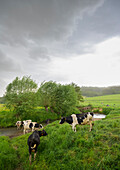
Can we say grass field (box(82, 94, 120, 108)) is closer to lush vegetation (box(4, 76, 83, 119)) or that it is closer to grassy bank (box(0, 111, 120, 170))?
lush vegetation (box(4, 76, 83, 119))

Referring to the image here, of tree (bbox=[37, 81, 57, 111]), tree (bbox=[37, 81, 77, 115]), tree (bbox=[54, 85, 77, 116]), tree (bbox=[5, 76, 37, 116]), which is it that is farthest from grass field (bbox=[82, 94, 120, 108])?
tree (bbox=[5, 76, 37, 116])

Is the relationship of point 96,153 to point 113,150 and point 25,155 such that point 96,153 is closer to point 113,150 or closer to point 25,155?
point 113,150

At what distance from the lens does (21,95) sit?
24891 mm

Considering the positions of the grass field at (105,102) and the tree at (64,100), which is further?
the grass field at (105,102)

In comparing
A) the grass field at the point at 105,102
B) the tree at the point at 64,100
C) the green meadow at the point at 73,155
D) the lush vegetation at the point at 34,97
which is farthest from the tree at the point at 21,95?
the grass field at the point at 105,102

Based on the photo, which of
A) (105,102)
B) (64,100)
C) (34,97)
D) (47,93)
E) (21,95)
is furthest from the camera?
(105,102)

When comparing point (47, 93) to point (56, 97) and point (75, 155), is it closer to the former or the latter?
point (56, 97)

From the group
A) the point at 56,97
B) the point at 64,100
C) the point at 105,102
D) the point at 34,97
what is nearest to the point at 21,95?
the point at 34,97

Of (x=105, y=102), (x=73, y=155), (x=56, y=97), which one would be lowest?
(x=105, y=102)

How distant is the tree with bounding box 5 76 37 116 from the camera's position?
24.2 metres

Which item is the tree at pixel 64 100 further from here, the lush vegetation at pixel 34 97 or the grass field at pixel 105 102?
the grass field at pixel 105 102

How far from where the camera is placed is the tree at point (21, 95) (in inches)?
953

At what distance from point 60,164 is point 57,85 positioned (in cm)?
2809

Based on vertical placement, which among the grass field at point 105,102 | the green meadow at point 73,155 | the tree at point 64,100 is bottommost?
the grass field at point 105,102
